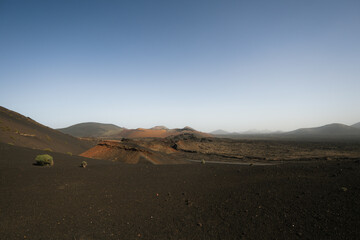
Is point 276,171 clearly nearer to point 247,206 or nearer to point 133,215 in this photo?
point 247,206

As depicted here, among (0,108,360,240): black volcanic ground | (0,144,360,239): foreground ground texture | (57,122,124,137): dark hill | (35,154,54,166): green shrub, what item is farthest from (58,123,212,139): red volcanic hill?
(0,144,360,239): foreground ground texture

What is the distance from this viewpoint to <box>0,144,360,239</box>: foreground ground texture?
5.09 m

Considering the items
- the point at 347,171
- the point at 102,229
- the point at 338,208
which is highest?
the point at 347,171

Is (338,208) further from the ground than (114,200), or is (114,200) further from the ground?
(338,208)

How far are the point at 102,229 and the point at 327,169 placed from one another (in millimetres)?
11988

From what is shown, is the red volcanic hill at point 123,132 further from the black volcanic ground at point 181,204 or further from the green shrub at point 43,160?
the black volcanic ground at point 181,204

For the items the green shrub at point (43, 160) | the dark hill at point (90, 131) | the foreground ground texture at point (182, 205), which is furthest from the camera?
the dark hill at point (90, 131)

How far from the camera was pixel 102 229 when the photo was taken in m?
5.31

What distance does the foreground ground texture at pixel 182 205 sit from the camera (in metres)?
5.09

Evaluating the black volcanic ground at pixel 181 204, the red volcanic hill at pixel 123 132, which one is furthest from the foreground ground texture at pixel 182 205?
the red volcanic hill at pixel 123 132

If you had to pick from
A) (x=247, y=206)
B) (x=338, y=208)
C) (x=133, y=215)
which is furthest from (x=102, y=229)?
(x=338, y=208)

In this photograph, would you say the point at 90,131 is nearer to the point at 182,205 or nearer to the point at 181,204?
the point at 181,204

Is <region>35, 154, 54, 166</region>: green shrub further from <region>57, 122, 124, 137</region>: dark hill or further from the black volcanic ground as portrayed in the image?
<region>57, 122, 124, 137</region>: dark hill

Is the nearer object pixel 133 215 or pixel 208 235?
pixel 208 235
